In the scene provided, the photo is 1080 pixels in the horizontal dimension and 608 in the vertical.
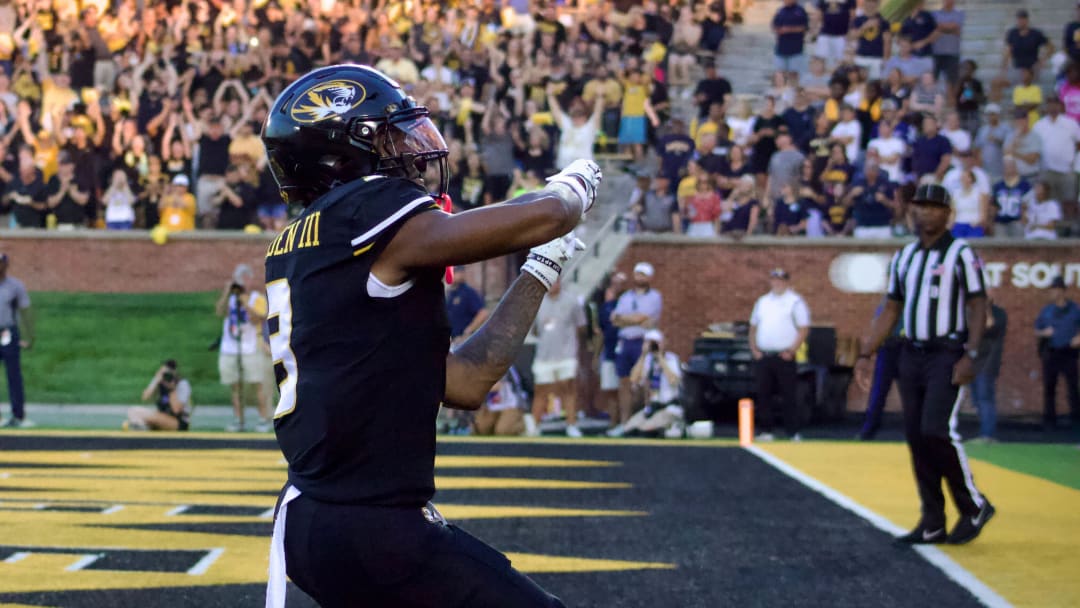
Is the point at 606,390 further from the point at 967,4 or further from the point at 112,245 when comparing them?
the point at 967,4

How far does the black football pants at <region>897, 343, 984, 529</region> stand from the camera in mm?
8102

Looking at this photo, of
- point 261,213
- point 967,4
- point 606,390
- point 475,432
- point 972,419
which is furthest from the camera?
point 967,4

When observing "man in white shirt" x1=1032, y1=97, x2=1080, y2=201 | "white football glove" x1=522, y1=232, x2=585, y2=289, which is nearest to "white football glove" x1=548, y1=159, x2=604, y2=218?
"white football glove" x1=522, y1=232, x2=585, y2=289

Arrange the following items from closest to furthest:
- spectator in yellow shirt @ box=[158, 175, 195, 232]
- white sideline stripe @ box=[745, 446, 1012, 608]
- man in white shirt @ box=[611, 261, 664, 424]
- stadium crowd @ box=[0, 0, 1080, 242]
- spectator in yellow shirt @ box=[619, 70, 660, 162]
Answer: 1. white sideline stripe @ box=[745, 446, 1012, 608]
2. man in white shirt @ box=[611, 261, 664, 424]
3. stadium crowd @ box=[0, 0, 1080, 242]
4. spectator in yellow shirt @ box=[619, 70, 660, 162]
5. spectator in yellow shirt @ box=[158, 175, 195, 232]

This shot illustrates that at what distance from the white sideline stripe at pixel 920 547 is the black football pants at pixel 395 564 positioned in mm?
3942

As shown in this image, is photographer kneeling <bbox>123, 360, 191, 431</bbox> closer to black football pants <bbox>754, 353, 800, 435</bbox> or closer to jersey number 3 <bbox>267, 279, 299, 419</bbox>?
black football pants <bbox>754, 353, 800, 435</bbox>

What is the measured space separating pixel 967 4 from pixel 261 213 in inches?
458

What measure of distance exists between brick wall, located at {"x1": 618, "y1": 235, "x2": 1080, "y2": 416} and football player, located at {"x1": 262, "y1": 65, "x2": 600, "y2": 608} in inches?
676

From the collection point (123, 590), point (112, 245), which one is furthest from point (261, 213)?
point (123, 590)

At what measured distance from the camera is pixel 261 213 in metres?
20.9

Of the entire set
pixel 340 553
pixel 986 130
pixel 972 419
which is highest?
pixel 986 130

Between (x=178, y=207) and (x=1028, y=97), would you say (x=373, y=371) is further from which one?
(x=1028, y=97)

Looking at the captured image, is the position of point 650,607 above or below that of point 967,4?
below

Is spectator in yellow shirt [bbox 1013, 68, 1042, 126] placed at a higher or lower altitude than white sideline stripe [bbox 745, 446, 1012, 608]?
higher
